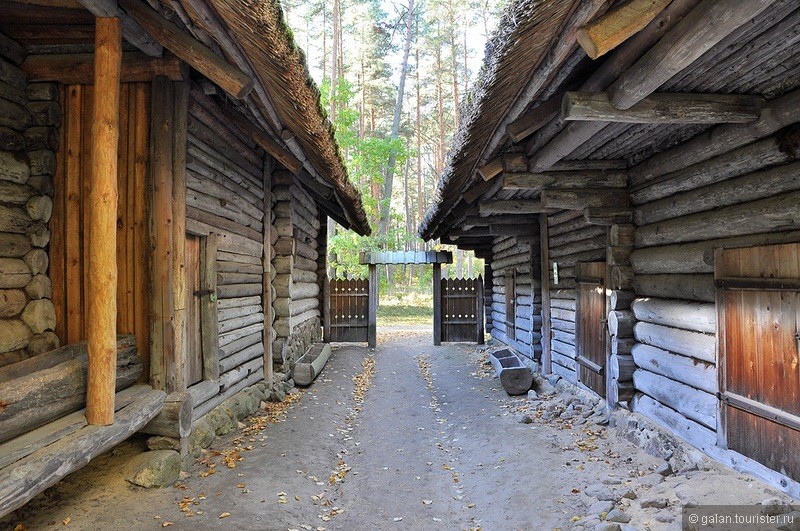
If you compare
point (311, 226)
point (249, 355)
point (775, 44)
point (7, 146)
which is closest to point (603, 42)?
point (775, 44)

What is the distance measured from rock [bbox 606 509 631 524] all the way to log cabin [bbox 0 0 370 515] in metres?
3.72

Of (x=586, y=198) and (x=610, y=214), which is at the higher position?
(x=586, y=198)

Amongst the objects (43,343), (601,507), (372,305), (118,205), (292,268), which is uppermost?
(118,205)

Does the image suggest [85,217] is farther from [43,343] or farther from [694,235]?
[694,235]

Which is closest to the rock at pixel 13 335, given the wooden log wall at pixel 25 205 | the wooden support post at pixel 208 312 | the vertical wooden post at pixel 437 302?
the wooden log wall at pixel 25 205

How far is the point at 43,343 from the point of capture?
396 centimetres

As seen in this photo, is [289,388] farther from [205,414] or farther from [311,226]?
[311,226]

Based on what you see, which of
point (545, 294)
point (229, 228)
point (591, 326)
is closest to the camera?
point (229, 228)

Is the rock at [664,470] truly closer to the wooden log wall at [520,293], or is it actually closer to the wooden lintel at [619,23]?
the wooden lintel at [619,23]

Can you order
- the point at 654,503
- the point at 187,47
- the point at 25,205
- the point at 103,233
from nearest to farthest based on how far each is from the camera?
the point at 103,233, the point at 654,503, the point at 187,47, the point at 25,205

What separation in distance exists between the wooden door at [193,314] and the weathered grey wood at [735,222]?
518 centimetres

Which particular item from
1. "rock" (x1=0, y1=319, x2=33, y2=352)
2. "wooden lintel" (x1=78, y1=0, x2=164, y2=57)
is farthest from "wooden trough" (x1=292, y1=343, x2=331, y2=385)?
"wooden lintel" (x1=78, y1=0, x2=164, y2=57)

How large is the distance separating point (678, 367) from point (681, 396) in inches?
11.3

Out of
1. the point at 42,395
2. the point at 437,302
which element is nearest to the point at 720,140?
the point at 42,395
